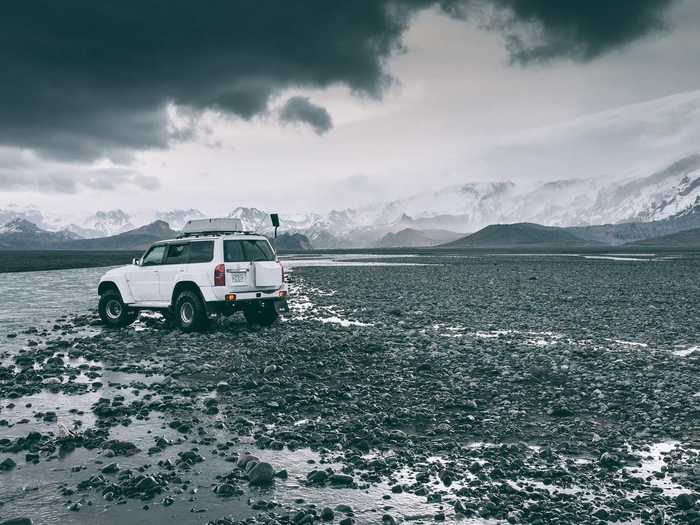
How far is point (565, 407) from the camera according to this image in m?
10.0

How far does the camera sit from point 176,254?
747 inches

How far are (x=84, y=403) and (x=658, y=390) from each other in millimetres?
10759

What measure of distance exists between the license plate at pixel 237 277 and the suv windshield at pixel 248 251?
461 millimetres

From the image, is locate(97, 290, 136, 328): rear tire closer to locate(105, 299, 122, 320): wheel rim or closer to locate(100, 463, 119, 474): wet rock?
locate(105, 299, 122, 320): wheel rim

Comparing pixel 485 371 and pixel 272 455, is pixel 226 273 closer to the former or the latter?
pixel 485 371

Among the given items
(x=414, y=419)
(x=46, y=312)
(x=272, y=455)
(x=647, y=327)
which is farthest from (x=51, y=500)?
(x=46, y=312)

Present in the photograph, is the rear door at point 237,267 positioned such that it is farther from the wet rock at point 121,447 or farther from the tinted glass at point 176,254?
the wet rock at point 121,447

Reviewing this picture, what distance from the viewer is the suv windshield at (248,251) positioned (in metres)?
18.2

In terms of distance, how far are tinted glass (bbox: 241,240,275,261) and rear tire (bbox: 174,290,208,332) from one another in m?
2.11

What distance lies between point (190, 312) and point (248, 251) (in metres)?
2.70

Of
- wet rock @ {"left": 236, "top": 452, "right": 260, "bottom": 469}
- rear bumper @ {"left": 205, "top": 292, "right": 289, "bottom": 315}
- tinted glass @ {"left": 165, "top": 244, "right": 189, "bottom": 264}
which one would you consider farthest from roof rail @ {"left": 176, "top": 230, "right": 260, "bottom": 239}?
wet rock @ {"left": 236, "top": 452, "right": 260, "bottom": 469}

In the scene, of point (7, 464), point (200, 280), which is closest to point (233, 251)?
point (200, 280)

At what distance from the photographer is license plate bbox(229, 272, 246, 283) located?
1800 centimetres

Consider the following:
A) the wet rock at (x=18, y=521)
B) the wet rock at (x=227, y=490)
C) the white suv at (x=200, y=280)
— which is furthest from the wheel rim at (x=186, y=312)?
the wet rock at (x=18, y=521)
